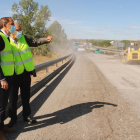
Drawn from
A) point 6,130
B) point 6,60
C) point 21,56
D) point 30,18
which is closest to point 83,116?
point 6,130

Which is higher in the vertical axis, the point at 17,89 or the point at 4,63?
the point at 4,63

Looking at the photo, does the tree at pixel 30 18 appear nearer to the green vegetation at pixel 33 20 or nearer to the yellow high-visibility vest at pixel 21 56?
the green vegetation at pixel 33 20

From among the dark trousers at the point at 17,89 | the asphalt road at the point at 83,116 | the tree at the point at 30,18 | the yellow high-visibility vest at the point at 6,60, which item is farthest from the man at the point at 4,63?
the tree at the point at 30,18

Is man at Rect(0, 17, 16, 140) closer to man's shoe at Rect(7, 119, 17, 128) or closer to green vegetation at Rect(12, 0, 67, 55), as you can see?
man's shoe at Rect(7, 119, 17, 128)

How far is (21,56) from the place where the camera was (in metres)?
3.79

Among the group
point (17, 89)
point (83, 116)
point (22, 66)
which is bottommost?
point (83, 116)

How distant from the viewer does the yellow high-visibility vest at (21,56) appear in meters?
3.74

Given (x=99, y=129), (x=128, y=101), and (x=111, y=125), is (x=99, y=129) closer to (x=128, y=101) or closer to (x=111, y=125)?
(x=111, y=125)

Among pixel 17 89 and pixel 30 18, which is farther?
pixel 30 18

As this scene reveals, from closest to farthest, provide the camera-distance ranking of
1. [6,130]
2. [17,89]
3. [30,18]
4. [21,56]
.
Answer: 1. [6,130]
2. [21,56]
3. [17,89]
4. [30,18]

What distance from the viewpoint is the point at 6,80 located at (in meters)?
3.28

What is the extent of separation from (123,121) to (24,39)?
2577 mm

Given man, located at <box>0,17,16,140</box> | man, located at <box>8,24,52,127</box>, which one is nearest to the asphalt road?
man, located at <box>8,24,52,127</box>

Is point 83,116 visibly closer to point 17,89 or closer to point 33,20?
point 17,89
